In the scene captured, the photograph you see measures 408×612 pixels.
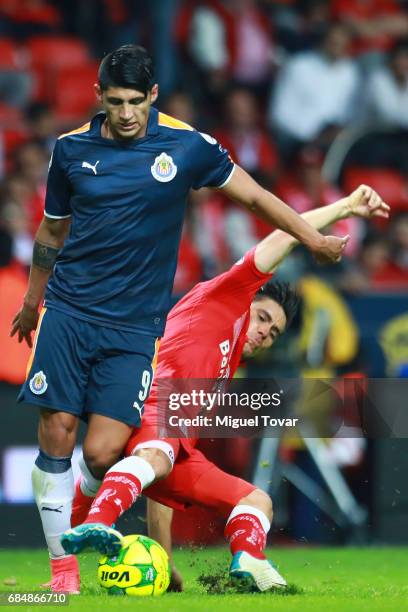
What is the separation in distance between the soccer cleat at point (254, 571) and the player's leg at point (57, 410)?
2.23 ft

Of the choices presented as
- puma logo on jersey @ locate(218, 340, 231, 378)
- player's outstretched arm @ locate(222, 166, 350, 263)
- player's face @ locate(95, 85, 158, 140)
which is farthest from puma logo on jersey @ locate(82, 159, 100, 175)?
puma logo on jersey @ locate(218, 340, 231, 378)

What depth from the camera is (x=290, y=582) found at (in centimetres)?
705

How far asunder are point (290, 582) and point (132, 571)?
123 centimetres

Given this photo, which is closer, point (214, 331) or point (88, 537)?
point (88, 537)

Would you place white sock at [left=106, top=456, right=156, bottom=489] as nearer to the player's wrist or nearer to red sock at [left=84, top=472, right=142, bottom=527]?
red sock at [left=84, top=472, right=142, bottom=527]

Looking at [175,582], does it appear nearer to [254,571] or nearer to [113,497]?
[254,571]

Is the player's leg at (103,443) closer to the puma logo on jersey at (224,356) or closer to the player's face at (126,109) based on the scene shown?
the puma logo on jersey at (224,356)

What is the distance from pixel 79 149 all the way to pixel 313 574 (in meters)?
2.91

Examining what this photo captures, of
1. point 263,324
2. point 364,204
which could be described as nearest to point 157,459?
point 263,324

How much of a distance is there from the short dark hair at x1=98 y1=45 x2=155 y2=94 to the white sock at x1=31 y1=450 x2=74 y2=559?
61.5 inches

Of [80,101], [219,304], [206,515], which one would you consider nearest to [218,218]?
[80,101]

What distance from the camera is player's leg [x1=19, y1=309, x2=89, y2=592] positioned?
240 inches

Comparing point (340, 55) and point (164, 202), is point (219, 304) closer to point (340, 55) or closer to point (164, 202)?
point (164, 202)

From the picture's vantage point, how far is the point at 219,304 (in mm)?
6746
